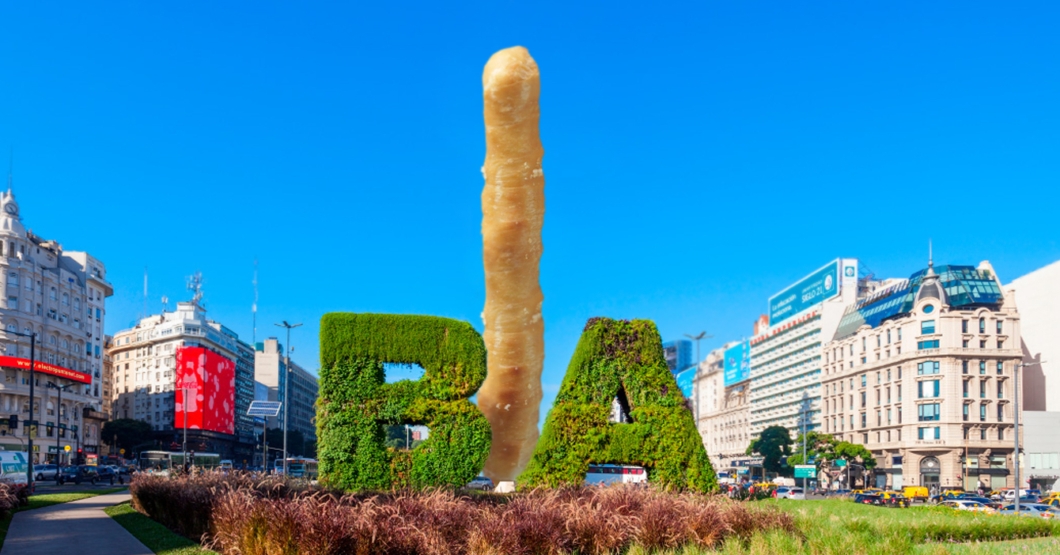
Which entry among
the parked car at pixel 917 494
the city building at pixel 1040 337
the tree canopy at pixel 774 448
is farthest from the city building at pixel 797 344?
the parked car at pixel 917 494

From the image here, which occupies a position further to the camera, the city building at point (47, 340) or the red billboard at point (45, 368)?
the city building at point (47, 340)

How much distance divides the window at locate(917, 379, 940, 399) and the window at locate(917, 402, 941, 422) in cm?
107

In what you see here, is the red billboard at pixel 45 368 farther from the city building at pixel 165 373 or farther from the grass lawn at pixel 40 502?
the grass lawn at pixel 40 502

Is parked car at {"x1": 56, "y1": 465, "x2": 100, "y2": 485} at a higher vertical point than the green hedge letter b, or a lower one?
lower

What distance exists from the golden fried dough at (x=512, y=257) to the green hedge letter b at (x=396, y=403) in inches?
72.0

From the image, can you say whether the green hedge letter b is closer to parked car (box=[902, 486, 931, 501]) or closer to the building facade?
parked car (box=[902, 486, 931, 501])

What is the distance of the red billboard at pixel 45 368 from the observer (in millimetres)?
96000

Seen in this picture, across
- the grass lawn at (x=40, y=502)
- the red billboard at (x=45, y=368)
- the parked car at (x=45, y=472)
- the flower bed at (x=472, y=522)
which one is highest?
the red billboard at (x=45, y=368)

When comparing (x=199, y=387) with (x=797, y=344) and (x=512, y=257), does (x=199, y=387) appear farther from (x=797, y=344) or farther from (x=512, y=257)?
(x=512, y=257)

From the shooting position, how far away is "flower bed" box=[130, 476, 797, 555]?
574 inches

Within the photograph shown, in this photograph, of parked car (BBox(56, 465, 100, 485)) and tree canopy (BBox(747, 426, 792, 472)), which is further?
tree canopy (BBox(747, 426, 792, 472))

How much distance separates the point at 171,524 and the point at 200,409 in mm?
122947

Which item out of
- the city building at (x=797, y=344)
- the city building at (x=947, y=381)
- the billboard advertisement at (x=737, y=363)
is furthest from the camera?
the billboard advertisement at (x=737, y=363)

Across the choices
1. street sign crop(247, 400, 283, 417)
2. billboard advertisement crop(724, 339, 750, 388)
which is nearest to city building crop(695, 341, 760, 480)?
billboard advertisement crop(724, 339, 750, 388)
